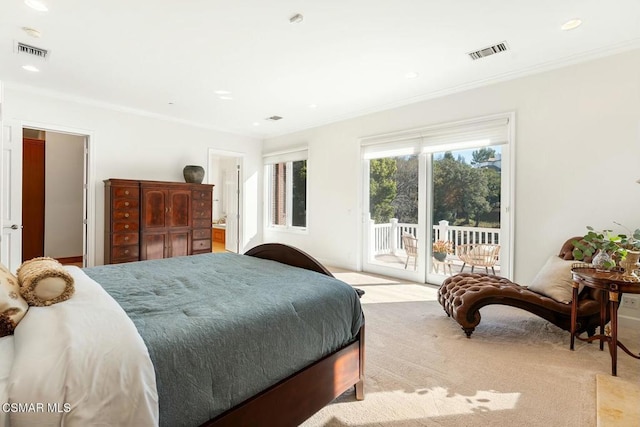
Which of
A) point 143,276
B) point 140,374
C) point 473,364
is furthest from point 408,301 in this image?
point 140,374

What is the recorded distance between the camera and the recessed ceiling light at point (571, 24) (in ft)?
8.65

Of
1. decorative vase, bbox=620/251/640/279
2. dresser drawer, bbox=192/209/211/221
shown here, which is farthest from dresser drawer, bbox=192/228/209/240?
decorative vase, bbox=620/251/640/279

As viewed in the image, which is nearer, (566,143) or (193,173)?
(566,143)

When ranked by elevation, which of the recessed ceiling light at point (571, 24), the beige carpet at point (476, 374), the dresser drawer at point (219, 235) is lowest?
the beige carpet at point (476, 374)

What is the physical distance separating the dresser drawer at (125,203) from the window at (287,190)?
2.88 m

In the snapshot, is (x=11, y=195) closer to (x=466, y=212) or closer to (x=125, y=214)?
(x=125, y=214)

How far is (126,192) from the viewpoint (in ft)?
15.3

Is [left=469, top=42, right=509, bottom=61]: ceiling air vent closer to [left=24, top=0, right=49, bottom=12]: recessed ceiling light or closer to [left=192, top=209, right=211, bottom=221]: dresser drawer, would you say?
[left=24, top=0, right=49, bottom=12]: recessed ceiling light

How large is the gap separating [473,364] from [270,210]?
5.46 meters

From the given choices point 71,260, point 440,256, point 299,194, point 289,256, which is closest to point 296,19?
point 289,256

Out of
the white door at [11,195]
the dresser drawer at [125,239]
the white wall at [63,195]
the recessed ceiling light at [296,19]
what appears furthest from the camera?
the white wall at [63,195]

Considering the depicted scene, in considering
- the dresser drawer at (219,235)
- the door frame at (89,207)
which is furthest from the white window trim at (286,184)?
the door frame at (89,207)

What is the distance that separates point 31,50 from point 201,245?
3312 mm

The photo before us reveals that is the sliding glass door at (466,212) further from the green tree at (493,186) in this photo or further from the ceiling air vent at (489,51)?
the ceiling air vent at (489,51)
